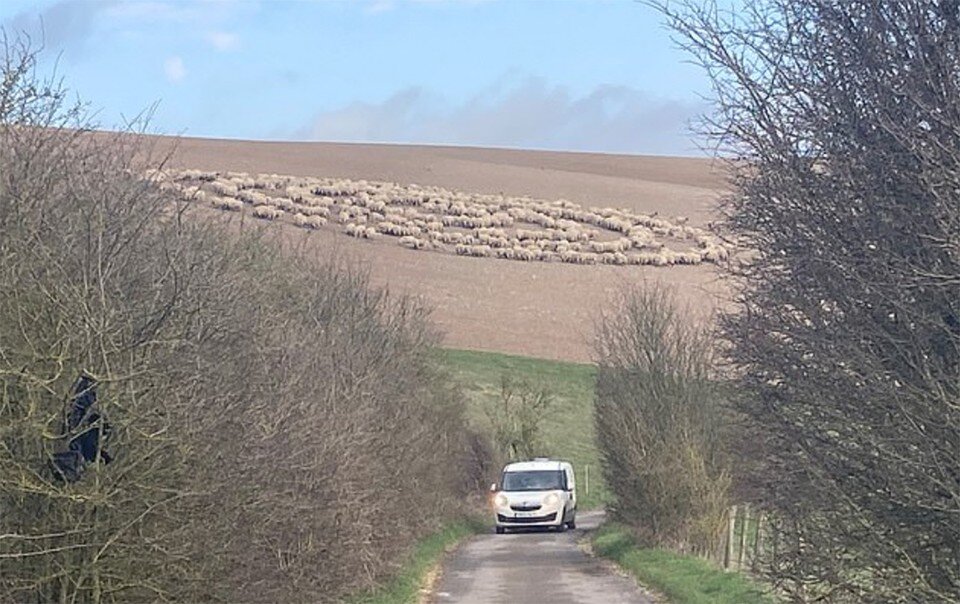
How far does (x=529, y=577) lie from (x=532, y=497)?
13421mm

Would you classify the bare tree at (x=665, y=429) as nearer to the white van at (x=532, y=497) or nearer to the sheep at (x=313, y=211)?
the white van at (x=532, y=497)

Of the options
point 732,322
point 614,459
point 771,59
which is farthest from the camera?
point 614,459

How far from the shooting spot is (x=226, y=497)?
1051cm

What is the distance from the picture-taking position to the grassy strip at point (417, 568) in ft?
57.6

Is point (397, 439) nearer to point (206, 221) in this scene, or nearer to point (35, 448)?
point (206, 221)

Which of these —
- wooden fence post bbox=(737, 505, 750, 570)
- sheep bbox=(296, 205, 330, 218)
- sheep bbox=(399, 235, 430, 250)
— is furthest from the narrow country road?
sheep bbox=(399, 235, 430, 250)

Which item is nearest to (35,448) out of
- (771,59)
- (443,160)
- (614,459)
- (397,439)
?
(771,59)

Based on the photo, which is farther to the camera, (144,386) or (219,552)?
(219,552)

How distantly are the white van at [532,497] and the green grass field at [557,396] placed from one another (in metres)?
15.1

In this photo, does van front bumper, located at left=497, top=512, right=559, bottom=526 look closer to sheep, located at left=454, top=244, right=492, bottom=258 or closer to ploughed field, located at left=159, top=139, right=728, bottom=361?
ploughed field, located at left=159, top=139, right=728, bottom=361

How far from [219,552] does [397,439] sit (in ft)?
35.0

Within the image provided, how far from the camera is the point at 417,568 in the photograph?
22.7 meters

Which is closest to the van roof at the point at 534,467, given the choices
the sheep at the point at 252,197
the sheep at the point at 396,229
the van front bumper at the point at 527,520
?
the van front bumper at the point at 527,520

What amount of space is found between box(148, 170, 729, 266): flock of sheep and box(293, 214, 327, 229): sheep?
0.48ft
